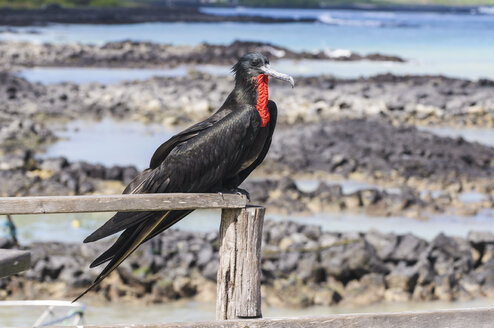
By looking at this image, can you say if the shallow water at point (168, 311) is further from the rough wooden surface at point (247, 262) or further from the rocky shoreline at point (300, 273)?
the rough wooden surface at point (247, 262)

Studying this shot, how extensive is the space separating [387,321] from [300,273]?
232 inches

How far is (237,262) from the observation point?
3.70 meters

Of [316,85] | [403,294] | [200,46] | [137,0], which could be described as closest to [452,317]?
[403,294]

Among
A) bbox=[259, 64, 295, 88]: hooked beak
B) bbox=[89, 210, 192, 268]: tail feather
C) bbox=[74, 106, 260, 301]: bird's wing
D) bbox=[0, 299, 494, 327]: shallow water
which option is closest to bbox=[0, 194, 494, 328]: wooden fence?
bbox=[89, 210, 192, 268]: tail feather

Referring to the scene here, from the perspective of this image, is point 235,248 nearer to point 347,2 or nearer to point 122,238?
point 122,238

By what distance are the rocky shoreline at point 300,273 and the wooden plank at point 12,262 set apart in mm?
4845

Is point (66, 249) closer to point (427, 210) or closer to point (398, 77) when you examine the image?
point (427, 210)

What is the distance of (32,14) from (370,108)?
6774 cm

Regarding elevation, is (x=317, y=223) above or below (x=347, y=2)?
below

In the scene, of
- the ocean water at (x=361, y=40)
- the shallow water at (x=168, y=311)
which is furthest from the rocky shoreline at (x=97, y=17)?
the shallow water at (x=168, y=311)

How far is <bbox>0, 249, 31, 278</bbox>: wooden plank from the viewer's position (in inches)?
157

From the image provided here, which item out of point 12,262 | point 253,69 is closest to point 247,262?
point 12,262

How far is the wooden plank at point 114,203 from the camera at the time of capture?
131 inches

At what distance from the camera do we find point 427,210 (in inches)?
510
